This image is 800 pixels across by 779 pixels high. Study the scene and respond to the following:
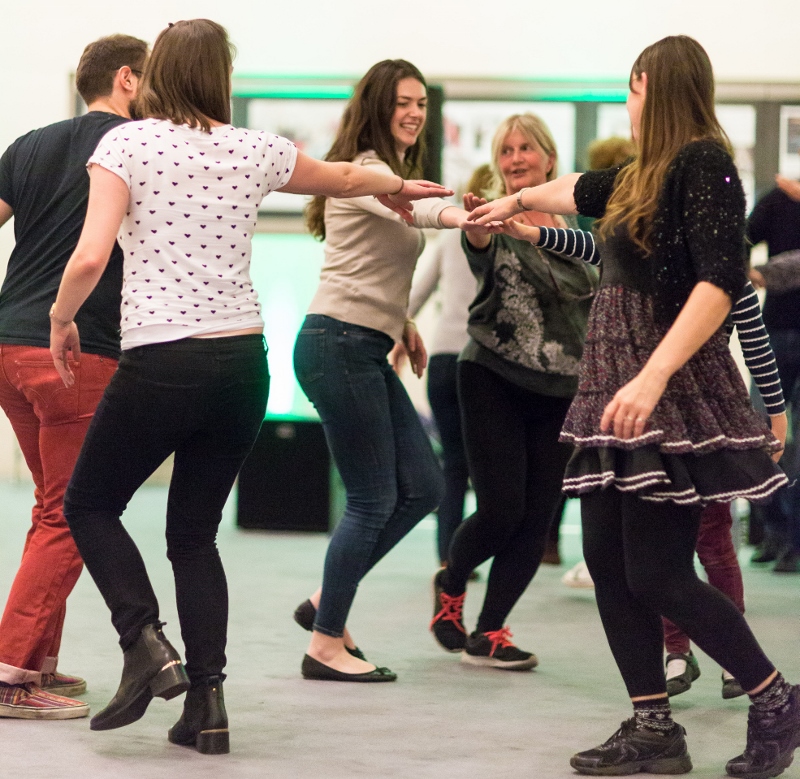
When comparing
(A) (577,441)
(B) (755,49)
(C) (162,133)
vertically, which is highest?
(B) (755,49)

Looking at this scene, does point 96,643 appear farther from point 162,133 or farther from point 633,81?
point 633,81

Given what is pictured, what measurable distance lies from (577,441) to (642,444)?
125 mm

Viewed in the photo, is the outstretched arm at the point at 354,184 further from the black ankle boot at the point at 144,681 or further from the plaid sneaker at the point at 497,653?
the plaid sneaker at the point at 497,653

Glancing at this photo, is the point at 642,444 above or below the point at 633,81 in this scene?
below

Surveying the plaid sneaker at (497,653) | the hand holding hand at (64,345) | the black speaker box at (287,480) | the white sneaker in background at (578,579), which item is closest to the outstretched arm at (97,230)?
the hand holding hand at (64,345)

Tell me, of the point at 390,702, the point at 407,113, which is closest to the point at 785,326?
the point at 407,113

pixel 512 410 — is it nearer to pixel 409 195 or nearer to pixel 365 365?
pixel 365 365

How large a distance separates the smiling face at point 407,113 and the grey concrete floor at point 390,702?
1.27 m

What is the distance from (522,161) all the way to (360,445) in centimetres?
91

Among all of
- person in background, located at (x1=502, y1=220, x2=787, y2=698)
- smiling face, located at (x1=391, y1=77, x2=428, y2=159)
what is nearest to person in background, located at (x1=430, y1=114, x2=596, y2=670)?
smiling face, located at (x1=391, y1=77, x2=428, y2=159)

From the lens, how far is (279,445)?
5.41m

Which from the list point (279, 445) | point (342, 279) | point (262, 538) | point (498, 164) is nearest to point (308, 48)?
point (279, 445)

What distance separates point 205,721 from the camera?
87.2 inches

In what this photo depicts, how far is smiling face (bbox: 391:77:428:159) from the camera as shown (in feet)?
9.45
